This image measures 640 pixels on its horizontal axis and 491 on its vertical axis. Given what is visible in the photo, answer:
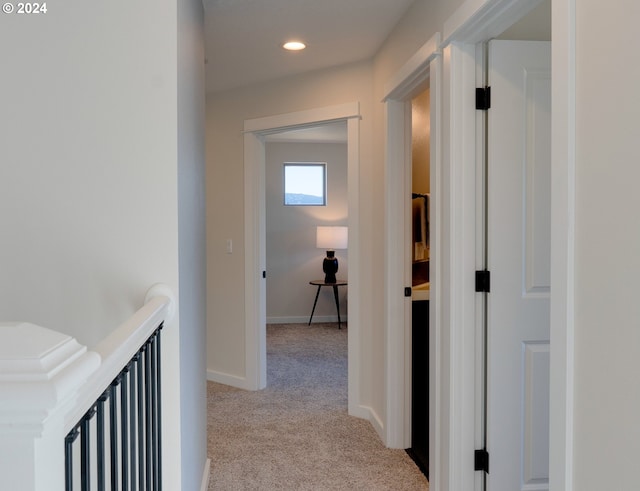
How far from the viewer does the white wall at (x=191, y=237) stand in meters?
1.96

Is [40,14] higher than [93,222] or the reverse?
higher

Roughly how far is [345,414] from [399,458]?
0.80 metres

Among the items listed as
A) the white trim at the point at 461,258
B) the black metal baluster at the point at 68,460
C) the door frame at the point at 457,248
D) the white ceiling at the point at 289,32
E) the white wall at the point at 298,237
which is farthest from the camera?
the white wall at the point at 298,237

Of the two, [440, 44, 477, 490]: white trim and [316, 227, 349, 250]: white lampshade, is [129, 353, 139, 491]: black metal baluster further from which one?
[316, 227, 349, 250]: white lampshade

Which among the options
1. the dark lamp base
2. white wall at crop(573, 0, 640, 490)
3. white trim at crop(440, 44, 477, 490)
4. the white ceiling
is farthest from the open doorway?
white wall at crop(573, 0, 640, 490)

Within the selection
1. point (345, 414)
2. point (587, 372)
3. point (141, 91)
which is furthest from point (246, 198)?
point (587, 372)

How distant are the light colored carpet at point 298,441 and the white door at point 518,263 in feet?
2.19

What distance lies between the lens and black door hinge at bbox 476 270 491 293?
2223 mm

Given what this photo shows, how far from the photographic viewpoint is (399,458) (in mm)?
3074

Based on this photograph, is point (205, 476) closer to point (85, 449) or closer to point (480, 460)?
point (480, 460)

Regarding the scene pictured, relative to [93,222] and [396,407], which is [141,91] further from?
[396,407]

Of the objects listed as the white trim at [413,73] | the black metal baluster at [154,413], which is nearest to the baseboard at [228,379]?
the white trim at [413,73]

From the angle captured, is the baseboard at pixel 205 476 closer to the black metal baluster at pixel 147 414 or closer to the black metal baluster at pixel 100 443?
the black metal baluster at pixel 147 414

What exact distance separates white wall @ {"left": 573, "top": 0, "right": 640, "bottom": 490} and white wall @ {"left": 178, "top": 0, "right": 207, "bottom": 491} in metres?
1.25
